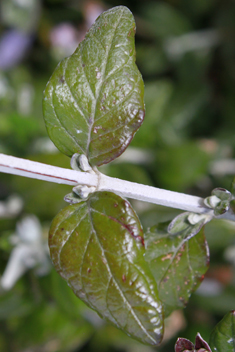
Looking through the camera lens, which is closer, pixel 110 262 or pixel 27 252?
pixel 110 262

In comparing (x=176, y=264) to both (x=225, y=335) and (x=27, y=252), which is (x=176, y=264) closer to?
(x=225, y=335)

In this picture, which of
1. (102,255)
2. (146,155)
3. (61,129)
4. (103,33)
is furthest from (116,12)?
(146,155)

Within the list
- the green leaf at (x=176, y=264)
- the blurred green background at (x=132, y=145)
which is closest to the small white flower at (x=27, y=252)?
the blurred green background at (x=132, y=145)

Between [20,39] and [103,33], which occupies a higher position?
[103,33]

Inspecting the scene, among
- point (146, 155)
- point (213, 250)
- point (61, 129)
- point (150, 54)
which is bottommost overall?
point (213, 250)

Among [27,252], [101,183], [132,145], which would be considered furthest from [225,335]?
[132,145]

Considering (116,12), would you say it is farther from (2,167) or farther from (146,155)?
(146,155)

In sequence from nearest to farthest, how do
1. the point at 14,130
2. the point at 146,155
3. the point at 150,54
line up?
the point at 14,130 → the point at 146,155 → the point at 150,54
